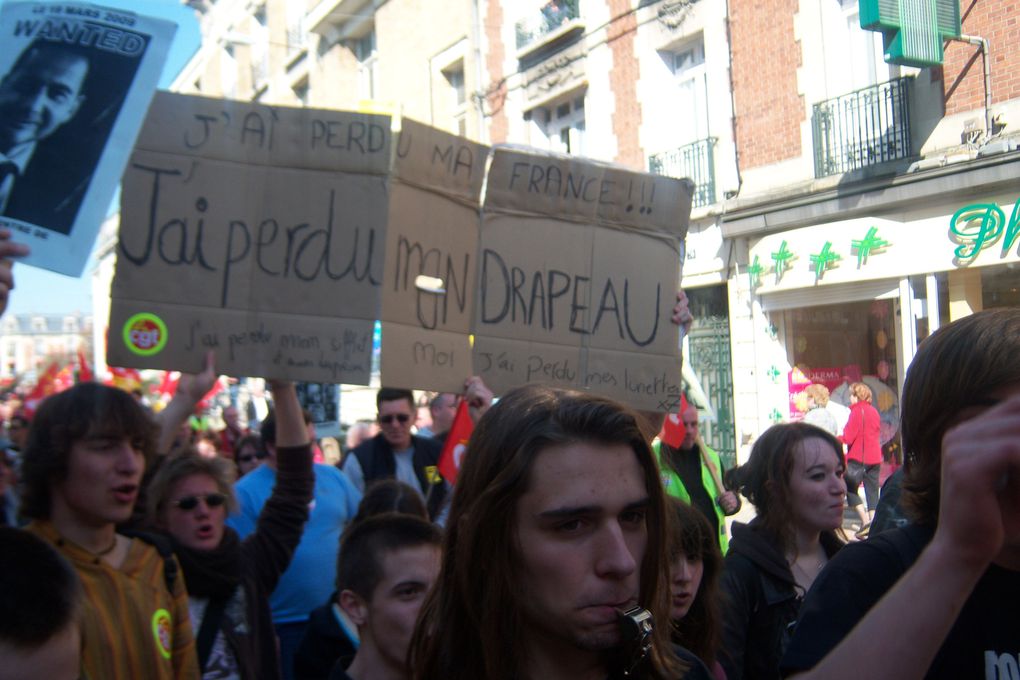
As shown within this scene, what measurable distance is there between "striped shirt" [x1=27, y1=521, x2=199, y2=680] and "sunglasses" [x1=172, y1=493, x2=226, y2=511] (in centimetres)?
58

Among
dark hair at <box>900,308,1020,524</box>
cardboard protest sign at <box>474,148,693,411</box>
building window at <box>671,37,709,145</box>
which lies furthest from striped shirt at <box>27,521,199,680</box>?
building window at <box>671,37,709,145</box>

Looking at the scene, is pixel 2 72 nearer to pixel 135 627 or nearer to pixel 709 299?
pixel 135 627

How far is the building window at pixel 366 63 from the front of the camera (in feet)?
75.5

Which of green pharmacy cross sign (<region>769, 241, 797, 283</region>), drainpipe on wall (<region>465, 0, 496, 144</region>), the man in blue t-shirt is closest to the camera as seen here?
the man in blue t-shirt

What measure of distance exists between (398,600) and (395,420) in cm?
280

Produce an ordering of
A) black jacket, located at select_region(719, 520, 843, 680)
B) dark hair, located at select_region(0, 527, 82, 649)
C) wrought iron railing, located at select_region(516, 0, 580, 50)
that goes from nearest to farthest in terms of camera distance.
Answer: dark hair, located at select_region(0, 527, 82, 649) < black jacket, located at select_region(719, 520, 843, 680) < wrought iron railing, located at select_region(516, 0, 580, 50)

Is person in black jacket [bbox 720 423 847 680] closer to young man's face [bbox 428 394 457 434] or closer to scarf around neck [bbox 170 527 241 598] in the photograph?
scarf around neck [bbox 170 527 241 598]

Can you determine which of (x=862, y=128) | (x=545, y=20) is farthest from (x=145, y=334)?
(x=545, y=20)

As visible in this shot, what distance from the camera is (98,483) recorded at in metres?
2.44

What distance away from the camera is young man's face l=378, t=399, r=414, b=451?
17.6 feet

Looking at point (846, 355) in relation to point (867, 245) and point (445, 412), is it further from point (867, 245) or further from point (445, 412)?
point (445, 412)

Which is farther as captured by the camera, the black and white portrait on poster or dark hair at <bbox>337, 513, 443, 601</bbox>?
the black and white portrait on poster

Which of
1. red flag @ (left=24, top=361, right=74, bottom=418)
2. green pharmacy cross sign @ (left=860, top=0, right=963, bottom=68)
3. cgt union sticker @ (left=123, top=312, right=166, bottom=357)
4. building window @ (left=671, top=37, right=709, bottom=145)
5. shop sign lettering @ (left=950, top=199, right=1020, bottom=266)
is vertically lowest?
cgt union sticker @ (left=123, top=312, right=166, bottom=357)

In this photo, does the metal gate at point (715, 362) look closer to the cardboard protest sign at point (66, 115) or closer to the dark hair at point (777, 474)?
the dark hair at point (777, 474)
